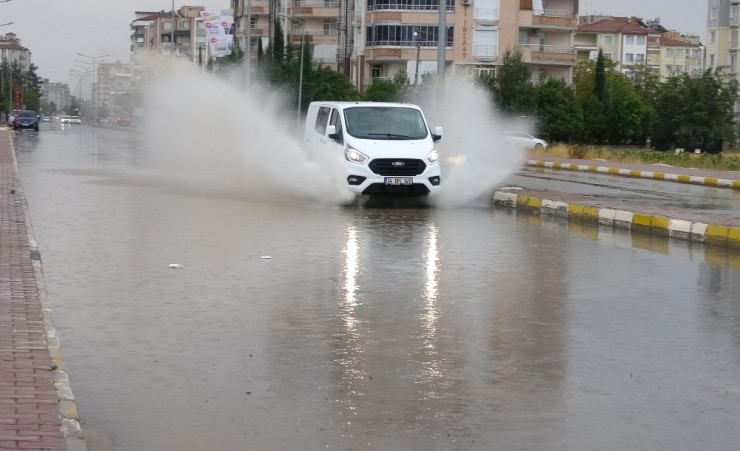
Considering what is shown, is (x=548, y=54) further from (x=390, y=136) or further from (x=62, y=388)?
(x=62, y=388)

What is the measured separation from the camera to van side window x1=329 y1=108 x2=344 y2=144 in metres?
22.9

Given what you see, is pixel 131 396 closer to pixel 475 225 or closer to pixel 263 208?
pixel 475 225

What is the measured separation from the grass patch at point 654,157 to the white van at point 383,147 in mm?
22669

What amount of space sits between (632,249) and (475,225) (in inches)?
143

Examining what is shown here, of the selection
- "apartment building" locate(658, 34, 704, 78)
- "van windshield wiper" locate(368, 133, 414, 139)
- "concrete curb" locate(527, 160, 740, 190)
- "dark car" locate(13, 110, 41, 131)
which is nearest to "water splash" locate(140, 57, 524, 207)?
"van windshield wiper" locate(368, 133, 414, 139)

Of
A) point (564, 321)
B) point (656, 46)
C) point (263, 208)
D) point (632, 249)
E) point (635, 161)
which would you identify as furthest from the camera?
point (656, 46)

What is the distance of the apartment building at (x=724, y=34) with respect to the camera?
11444 cm

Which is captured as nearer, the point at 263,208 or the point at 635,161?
the point at 263,208

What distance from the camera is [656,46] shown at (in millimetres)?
181250

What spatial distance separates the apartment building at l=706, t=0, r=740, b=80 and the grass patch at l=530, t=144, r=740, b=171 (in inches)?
2473

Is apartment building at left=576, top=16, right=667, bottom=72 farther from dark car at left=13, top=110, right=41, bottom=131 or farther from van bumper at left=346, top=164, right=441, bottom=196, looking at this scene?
van bumper at left=346, top=164, right=441, bottom=196

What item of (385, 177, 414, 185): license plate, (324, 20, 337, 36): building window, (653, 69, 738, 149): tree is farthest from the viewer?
(324, 20, 337, 36): building window

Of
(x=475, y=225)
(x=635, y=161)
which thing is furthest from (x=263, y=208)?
(x=635, y=161)

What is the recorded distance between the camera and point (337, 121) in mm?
23344
